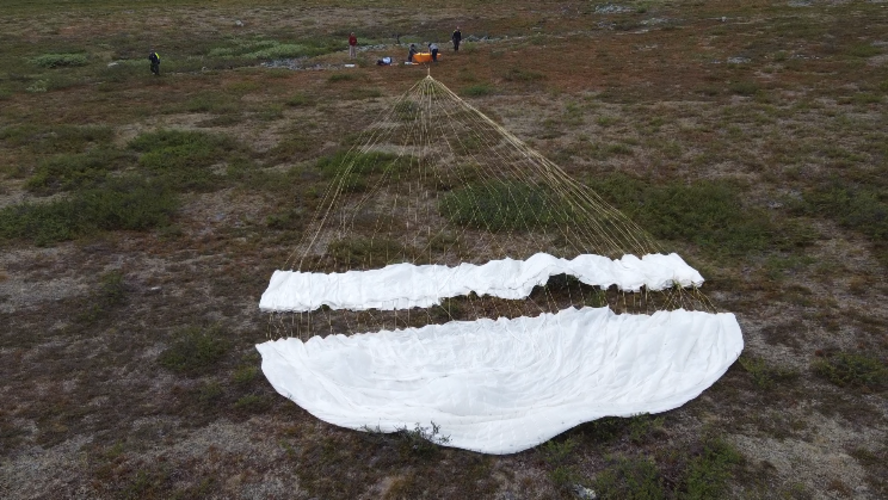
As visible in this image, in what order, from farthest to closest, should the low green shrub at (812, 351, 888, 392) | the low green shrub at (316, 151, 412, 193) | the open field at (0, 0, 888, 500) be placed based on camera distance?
the low green shrub at (316, 151, 412, 193)
the low green shrub at (812, 351, 888, 392)
the open field at (0, 0, 888, 500)

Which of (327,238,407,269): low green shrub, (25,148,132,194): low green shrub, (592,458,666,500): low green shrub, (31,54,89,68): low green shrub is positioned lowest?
(592,458,666,500): low green shrub

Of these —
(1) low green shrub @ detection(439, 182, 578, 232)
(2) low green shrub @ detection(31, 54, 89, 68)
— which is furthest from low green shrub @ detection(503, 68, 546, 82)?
(2) low green shrub @ detection(31, 54, 89, 68)

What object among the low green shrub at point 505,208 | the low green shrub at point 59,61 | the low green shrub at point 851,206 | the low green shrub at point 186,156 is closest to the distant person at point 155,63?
the low green shrub at point 59,61

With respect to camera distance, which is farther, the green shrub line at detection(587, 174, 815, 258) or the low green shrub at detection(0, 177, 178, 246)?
the low green shrub at detection(0, 177, 178, 246)

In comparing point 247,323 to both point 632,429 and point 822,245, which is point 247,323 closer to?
point 632,429

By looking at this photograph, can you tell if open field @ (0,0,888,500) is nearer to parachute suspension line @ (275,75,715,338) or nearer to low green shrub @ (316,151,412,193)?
low green shrub @ (316,151,412,193)

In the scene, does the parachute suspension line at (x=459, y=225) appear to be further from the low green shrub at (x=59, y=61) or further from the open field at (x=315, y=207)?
the low green shrub at (x=59, y=61)

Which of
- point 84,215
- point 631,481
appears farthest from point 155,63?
point 631,481

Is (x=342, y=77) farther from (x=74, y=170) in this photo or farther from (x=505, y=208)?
(x=505, y=208)
